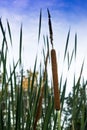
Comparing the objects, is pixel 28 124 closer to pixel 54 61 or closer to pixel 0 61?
pixel 0 61

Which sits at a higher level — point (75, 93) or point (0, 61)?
point (0, 61)

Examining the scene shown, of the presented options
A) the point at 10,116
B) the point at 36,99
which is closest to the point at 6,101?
the point at 10,116

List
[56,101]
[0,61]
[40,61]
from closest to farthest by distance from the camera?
[56,101]
[0,61]
[40,61]

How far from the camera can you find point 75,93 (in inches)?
70.4

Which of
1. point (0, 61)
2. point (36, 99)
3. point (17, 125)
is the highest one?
point (0, 61)

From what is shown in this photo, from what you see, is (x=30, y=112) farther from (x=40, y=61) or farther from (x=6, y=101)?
(x=40, y=61)

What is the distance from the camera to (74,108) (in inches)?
70.6

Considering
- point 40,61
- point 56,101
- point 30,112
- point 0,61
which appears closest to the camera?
point 56,101

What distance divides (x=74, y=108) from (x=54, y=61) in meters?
0.84

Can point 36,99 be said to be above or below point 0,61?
below

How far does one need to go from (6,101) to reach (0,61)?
0.85 feet

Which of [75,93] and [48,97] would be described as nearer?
[75,93]

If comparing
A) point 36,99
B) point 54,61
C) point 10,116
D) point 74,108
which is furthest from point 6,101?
point 54,61

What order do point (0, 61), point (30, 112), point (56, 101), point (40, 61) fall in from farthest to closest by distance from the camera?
point (40, 61) → point (0, 61) → point (30, 112) → point (56, 101)
